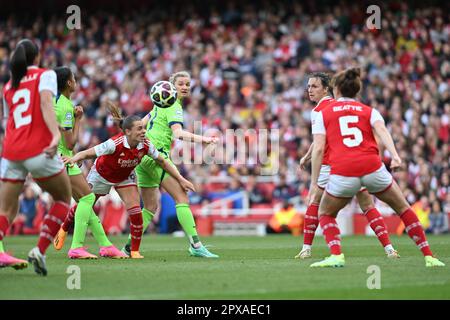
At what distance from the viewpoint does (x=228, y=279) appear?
348 inches

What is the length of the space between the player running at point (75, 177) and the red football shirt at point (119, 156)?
336 mm

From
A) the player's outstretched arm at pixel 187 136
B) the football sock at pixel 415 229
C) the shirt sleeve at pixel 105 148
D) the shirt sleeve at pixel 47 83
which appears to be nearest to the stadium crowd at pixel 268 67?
the player's outstretched arm at pixel 187 136

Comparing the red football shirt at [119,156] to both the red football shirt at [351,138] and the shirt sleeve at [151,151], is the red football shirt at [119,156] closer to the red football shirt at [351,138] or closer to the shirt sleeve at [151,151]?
the shirt sleeve at [151,151]

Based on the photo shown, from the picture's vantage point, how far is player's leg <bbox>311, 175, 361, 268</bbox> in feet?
30.9

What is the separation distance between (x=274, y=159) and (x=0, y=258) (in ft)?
50.0

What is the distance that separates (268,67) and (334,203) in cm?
1807

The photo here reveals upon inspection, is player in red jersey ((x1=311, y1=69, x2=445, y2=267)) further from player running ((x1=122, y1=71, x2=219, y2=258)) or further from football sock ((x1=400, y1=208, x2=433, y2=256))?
player running ((x1=122, y1=71, x2=219, y2=258))

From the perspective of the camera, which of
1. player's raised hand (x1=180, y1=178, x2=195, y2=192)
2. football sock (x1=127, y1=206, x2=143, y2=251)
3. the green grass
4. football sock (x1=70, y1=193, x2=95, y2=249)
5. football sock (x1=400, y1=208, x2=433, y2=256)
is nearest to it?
the green grass

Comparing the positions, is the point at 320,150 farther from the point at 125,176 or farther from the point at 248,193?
the point at 248,193

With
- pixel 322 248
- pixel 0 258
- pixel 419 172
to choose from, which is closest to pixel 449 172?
pixel 419 172

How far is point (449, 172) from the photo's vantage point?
22.7 metres

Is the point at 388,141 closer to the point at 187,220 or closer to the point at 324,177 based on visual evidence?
the point at 324,177

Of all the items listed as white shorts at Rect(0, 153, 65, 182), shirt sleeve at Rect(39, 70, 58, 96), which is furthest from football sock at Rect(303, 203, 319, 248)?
shirt sleeve at Rect(39, 70, 58, 96)

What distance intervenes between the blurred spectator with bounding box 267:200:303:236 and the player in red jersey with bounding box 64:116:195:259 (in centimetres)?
1043
